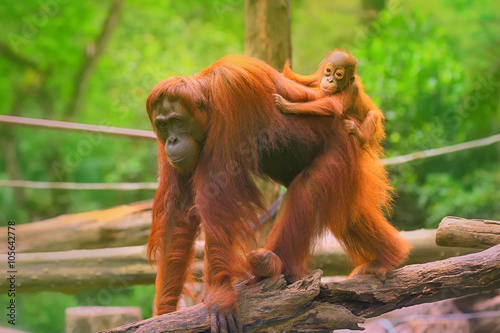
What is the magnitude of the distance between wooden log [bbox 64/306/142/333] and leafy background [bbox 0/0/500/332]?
178 centimetres

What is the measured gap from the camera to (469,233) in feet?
9.89

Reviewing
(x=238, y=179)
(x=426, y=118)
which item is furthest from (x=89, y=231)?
(x=426, y=118)

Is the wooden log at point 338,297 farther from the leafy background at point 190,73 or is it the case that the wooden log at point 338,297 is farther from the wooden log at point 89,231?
the leafy background at point 190,73

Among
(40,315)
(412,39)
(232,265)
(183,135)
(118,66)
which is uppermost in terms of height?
(118,66)

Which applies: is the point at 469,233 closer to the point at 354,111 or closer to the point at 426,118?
the point at 354,111

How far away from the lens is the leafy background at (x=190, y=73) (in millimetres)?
7266

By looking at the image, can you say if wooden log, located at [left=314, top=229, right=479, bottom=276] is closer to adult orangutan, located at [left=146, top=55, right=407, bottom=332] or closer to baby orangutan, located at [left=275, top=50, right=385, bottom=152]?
adult orangutan, located at [left=146, top=55, right=407, bottom=332]

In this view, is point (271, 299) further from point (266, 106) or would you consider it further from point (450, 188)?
point (450, 188)

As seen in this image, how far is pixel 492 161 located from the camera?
8.14 meters

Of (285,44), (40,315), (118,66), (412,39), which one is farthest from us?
(118,66)

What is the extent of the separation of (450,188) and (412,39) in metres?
2.33

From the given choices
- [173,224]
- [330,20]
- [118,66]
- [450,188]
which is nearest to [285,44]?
Result: [173,224]

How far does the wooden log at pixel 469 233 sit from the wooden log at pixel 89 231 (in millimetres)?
2699

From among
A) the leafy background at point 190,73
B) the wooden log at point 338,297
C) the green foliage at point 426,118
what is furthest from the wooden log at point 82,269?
the green foliage at point 426,118
